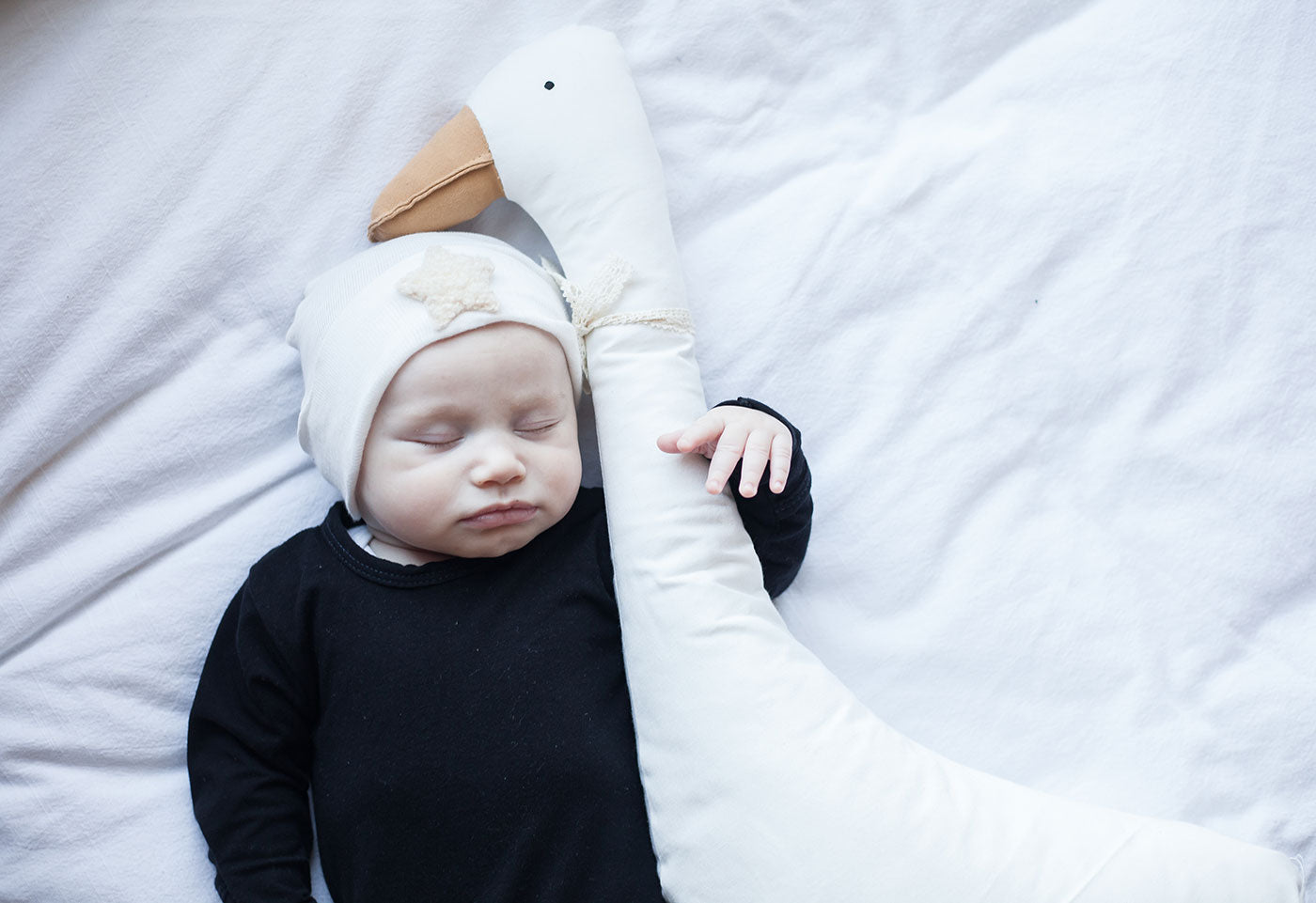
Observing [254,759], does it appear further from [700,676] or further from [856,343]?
[856,343]

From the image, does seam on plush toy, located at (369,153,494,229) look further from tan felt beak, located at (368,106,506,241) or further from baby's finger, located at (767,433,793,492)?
baby's finger, located at (767,433,793,492)

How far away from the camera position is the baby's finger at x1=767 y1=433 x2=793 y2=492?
2.96 ft

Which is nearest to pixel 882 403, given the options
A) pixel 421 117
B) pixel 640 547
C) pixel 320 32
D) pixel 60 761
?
pixel 640 547

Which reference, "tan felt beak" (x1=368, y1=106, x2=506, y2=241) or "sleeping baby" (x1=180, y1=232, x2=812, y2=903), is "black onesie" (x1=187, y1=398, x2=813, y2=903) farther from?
"tan felt beak" (x1=368, y1=106, x2=506, y2=241)

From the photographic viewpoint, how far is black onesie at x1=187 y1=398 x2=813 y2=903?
0.90 m

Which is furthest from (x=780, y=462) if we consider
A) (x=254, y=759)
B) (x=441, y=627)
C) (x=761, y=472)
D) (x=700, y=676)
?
(x=254, y=759)

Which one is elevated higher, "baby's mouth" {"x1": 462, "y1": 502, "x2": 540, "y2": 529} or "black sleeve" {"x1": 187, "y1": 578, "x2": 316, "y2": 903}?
"baby's mouth" {"x1": 462, "y1": 502, "x2": 540, "y2": 529}

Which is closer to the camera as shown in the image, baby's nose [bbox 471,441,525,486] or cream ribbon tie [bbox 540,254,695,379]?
baby's nose [bbox 471,441,525,486]

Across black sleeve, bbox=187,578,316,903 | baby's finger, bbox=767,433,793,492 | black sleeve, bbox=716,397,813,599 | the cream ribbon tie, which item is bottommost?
black sleeve, bbox=187,578,316,903

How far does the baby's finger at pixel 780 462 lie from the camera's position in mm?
903

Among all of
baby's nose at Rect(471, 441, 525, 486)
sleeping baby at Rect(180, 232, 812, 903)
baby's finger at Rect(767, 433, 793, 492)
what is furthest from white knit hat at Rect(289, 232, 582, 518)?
baby's finger at Rect(767, 433, 793, 492)

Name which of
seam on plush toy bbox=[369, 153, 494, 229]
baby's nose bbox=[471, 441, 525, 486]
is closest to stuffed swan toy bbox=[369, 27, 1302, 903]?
seam on plush toy bbox=[369, 153, 494, 229]

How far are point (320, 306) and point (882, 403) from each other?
1.85 feet

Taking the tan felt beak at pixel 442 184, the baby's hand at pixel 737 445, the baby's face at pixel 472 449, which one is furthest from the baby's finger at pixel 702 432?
the tan felt beak at pixel 442 184
